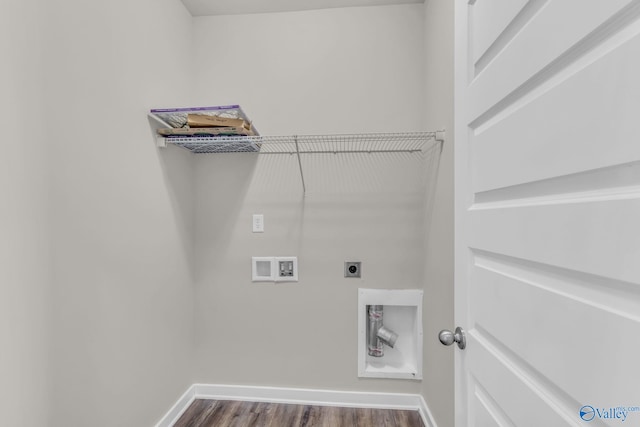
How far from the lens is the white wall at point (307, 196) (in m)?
1.85

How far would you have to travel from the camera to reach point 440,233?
1485 millimetres

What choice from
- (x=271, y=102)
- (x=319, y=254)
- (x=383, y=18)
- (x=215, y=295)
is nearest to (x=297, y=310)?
(x=319, y=254)

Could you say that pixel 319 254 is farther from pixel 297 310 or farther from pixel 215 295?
pixel 215 295

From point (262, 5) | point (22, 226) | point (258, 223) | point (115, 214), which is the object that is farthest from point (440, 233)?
point (262, 5)

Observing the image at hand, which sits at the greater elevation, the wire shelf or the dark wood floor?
the wire shelf

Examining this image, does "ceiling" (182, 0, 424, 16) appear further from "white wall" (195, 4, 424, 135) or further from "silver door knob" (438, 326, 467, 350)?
"silver door knob" (438, 326, 467, 350)

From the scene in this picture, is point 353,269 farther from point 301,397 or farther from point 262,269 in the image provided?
point 301,397

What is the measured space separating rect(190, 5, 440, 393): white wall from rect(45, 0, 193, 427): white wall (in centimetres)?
22

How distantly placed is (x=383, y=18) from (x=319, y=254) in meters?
1.56

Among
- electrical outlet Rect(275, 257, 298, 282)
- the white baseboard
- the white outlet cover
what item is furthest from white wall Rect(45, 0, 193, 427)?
electrical outlet Rect(275, 257, 298, 282)

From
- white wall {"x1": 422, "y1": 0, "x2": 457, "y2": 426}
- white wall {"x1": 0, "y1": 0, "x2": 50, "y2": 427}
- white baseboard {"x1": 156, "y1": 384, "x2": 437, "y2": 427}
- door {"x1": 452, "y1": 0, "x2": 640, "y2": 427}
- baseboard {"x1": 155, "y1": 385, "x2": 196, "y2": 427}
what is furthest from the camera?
white baseboard {"x1": 156, "y1": 384, "x2": 437, "y2": 427}

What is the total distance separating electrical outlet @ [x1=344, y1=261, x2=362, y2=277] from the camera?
1.87 m

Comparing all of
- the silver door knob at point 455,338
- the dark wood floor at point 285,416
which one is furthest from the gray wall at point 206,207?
the silver door knob at point 455,338

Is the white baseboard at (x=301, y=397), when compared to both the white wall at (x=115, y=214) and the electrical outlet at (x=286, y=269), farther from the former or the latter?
the electrical outlet at (x=286, y=269)
